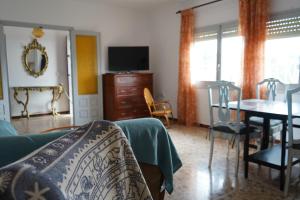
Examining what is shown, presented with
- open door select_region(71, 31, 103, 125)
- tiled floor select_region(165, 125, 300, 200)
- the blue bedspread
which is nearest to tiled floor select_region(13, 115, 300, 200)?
tiled floor select_region(165, 125, 300, 200)

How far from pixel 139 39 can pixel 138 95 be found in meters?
1.40

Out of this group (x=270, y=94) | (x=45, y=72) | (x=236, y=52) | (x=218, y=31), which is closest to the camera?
(x=270, y=94)

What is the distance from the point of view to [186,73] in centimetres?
511

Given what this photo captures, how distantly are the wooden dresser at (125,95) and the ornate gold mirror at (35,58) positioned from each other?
2130 millimetres

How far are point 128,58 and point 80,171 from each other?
196 inches

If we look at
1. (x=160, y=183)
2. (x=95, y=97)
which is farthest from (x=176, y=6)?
(x=160, y=183)

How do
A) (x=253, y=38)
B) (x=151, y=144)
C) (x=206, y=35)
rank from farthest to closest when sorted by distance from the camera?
(x=206, y=35), (x=253, y=38), (x=151, y=144)

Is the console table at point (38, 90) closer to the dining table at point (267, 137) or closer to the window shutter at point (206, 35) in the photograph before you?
the window shutter at point (206, 35)

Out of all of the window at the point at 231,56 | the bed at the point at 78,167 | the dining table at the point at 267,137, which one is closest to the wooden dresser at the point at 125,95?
the window at the point at 231,56

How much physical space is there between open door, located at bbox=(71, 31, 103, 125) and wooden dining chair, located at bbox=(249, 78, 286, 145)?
3.30 metres

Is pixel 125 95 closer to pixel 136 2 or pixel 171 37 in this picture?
pixel 171 37

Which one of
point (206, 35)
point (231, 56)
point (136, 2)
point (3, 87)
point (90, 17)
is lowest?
point (3, 87)

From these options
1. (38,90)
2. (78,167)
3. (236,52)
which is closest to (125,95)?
(236,52)

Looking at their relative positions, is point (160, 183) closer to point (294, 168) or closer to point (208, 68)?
point (294, 168)
